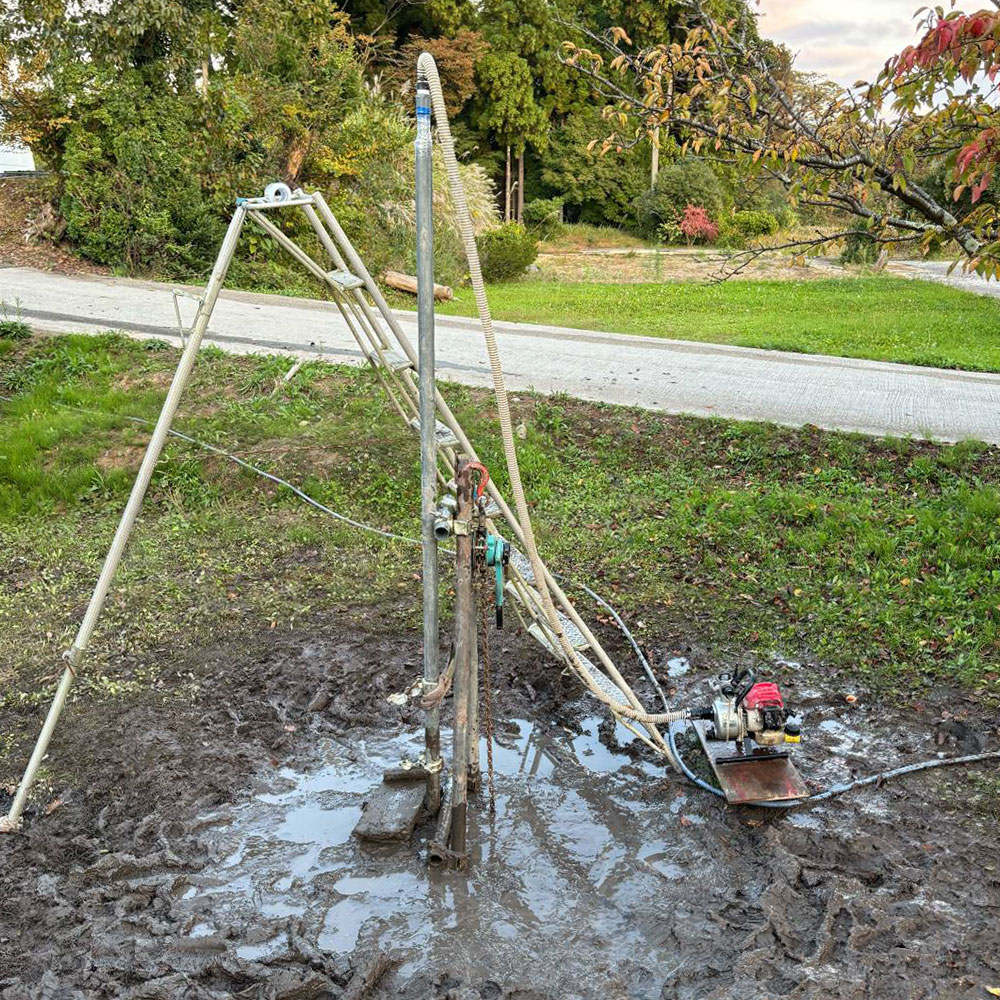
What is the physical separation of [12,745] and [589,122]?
28.2m

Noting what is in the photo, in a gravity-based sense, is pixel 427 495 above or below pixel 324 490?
above

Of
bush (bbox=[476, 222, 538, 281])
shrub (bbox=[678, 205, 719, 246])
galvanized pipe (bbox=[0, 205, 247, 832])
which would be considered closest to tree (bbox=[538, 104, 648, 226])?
shrub (bbox=[678, 205, 719, 246])

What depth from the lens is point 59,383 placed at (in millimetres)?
9469

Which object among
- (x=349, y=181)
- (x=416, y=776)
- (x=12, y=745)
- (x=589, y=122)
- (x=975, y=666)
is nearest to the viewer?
(x=416, y=776)

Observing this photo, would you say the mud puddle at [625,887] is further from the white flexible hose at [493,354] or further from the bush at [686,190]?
the bush at [686,190]

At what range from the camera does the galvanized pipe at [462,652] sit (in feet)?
12.1

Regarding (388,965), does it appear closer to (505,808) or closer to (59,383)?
(505,808)

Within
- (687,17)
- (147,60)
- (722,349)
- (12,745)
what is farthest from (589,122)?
(12,745)

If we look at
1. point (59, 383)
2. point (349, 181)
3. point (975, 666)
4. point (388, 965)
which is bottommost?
point (388, 965)

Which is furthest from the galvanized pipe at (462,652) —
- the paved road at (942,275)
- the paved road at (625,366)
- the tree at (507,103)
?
the tree at (507,103)

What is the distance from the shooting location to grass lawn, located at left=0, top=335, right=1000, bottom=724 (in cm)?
570

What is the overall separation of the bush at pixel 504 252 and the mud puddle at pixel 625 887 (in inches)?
564

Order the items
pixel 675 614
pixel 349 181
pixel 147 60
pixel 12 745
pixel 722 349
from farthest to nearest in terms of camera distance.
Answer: pixel 349 181, pixel 147 60, pixel 722 349, pixel 675 614, pixel 12 745

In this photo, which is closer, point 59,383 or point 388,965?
point 388,965
